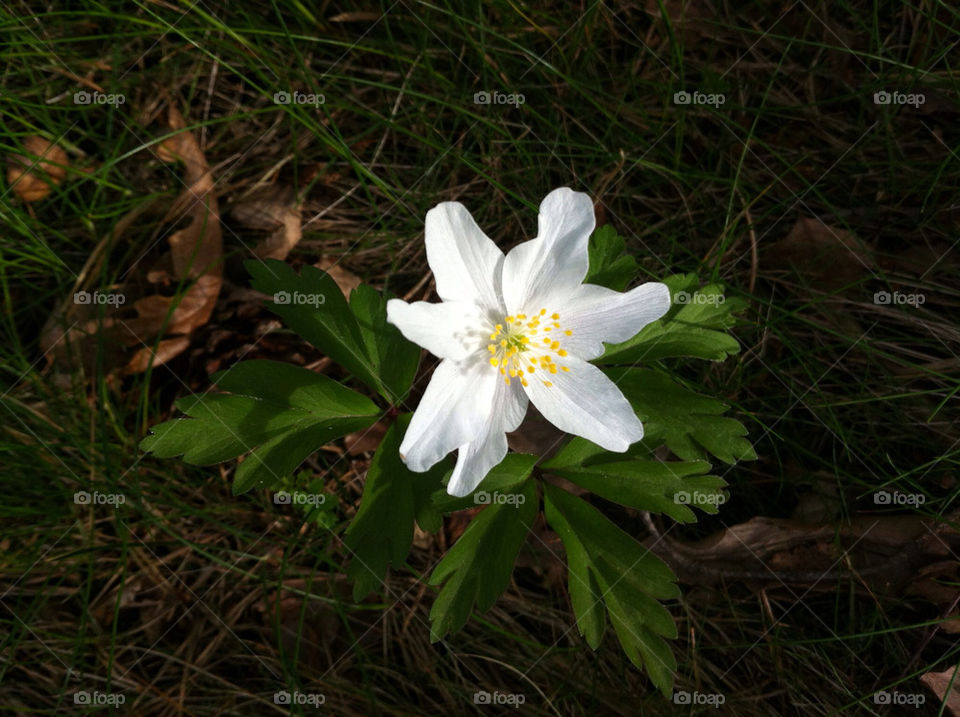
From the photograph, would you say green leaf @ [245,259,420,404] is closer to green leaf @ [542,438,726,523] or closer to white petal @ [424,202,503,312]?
white petal @ [424,202,503,312]

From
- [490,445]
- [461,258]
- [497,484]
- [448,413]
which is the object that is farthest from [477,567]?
[461,258]

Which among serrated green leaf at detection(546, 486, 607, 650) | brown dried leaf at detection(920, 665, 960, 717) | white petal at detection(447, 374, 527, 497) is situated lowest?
brown dried leaf at detection(920, 665, 960, 717)

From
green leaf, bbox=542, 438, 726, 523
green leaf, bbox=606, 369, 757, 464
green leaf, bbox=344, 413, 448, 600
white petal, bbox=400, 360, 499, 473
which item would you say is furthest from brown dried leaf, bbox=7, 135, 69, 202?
green leaf, bbox=606, 369, 757, 464

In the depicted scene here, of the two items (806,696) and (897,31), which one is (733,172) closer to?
(897,31)

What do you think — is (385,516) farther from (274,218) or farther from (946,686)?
(946,686)

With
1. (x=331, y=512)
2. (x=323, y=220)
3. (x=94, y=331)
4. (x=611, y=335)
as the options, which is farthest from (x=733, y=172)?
(x=94, y=331)

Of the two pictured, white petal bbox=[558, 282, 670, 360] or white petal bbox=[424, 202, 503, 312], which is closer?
white petal bbox=[424, 202, 503, 312]

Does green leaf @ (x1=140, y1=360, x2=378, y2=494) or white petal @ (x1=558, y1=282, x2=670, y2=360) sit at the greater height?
white petal @ (x1=558, y1=282, x2=670, y2=360)
